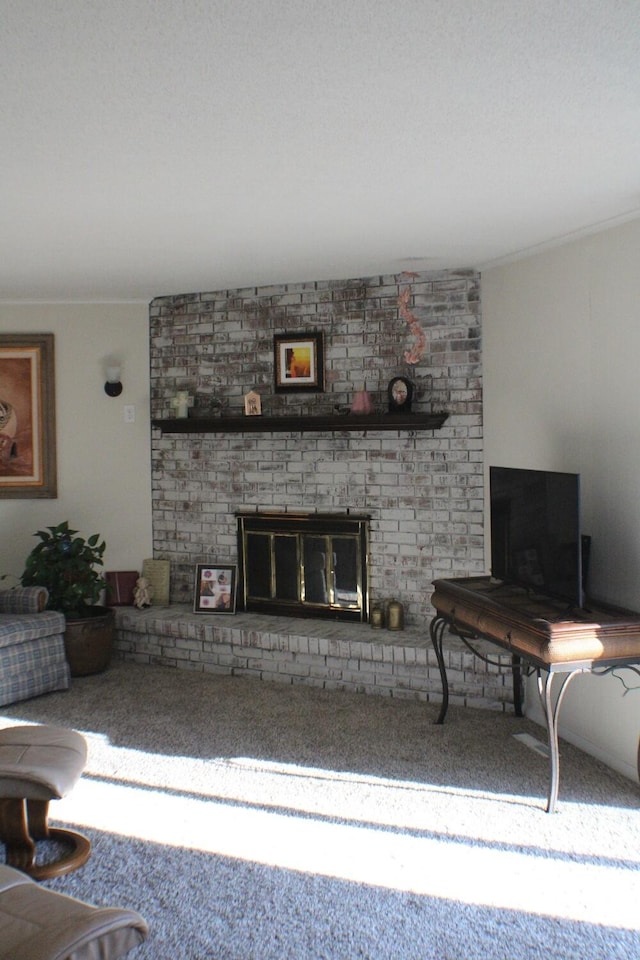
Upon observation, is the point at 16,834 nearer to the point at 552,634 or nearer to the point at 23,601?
the point at 552,634

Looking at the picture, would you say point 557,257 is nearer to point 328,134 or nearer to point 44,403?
point 328,134

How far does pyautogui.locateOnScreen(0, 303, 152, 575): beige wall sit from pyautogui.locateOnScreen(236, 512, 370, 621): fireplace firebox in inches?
→ 32.4

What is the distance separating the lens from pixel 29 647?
454 centimetres

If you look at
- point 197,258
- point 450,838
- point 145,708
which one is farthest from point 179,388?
point 450,838

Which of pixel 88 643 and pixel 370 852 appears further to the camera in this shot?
pixel 88 643

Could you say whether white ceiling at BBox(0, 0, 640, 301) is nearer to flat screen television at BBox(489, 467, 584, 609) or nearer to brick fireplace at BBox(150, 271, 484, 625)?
brick fireplace at BBox(150, 271, 484, 625)

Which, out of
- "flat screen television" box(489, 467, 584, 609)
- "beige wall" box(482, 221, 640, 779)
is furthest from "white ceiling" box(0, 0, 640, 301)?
"flat screen television" box(489, 467, 584, 609)

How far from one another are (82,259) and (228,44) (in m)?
2.62

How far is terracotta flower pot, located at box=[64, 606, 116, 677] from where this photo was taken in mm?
4891

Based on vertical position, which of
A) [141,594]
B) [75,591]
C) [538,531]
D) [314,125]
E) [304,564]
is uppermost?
[314,125]

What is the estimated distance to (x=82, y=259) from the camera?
4355mm

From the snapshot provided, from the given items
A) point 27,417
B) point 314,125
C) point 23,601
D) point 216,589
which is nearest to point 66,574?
point 23,601

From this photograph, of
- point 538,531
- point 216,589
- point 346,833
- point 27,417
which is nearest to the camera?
point 346,833

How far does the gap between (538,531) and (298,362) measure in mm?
2171
